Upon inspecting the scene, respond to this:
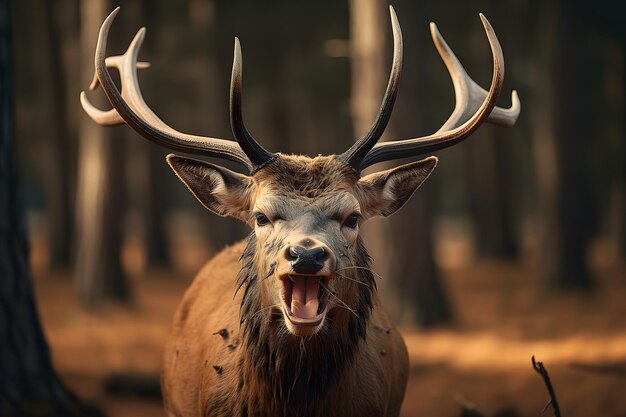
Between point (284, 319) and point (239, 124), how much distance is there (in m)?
1.28

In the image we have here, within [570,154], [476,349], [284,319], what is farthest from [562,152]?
[284,319]

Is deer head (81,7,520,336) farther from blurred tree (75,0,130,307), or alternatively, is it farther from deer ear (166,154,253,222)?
blurred tree (75,0,130,307)

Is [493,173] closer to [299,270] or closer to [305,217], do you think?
[305,217]

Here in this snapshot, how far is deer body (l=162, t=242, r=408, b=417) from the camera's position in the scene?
5520mm

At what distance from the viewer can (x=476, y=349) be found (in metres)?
12.8

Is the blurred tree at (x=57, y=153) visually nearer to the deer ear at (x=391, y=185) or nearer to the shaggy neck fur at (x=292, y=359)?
the deer ear at (x=391, y=185)

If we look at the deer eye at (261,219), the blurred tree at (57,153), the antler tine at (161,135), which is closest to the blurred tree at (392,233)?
the antler tine at (161,135)

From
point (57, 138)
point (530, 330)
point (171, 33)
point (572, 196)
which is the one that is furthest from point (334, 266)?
point (171, 33)

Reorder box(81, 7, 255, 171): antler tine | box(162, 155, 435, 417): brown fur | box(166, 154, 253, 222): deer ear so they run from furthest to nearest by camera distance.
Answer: box(81, 7, 255, 171): antler tine
box(166, 154, 253, 222): deer ear
box(162, 155, 435, 417): brown fur

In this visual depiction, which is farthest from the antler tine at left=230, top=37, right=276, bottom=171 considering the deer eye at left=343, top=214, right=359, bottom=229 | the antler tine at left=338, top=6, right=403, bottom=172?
the deer eye at left=343, top=214, right=359, bottom=229

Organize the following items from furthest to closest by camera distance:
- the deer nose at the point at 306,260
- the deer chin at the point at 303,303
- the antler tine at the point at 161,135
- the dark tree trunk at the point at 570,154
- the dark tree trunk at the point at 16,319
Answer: the dark tree trunk at the point at 570,154, the dark tree trunk at the point at 16,319, the antler tine at the point at 161,135, the deer chin at the point at 303,303, the deer nose at the point at 306,260

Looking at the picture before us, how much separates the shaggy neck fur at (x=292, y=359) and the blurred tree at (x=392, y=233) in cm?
674

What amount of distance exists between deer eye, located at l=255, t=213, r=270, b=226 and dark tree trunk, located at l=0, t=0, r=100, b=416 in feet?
9.88

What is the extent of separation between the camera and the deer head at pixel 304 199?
5180 mm
